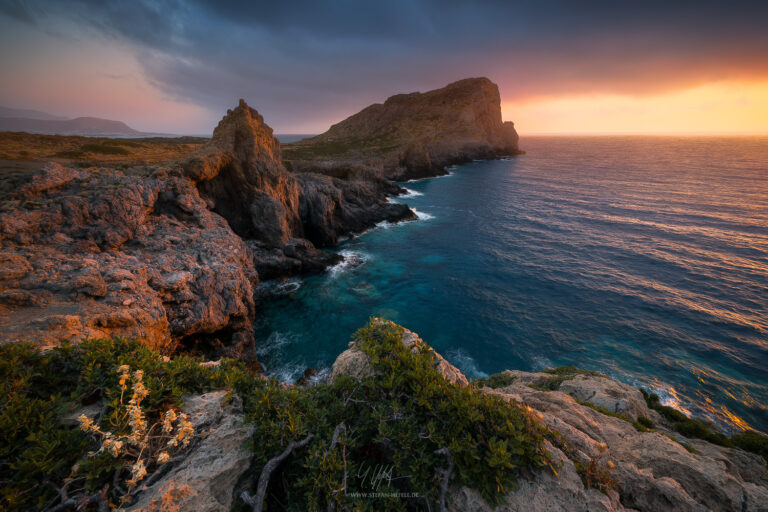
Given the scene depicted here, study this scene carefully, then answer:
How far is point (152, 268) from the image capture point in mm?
17312

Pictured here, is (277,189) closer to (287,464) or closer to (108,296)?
(108,296)

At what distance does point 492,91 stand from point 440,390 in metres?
174

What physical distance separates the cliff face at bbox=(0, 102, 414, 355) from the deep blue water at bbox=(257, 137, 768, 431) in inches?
248

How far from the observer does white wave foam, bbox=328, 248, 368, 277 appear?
119 feet

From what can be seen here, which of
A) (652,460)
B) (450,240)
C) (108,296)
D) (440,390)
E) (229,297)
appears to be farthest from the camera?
(450,240)

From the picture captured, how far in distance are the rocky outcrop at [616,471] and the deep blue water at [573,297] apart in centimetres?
1187

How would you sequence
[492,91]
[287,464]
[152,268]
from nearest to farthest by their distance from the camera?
[287,464] < [152,268] < [492,91]

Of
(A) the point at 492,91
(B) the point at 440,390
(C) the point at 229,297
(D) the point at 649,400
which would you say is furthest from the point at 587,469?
(A) the point at 492,91

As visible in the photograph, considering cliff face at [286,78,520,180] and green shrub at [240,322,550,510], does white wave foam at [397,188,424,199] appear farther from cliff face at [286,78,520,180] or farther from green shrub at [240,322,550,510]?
green shrub at [240,322,550,510]

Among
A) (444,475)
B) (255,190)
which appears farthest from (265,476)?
(255,190)

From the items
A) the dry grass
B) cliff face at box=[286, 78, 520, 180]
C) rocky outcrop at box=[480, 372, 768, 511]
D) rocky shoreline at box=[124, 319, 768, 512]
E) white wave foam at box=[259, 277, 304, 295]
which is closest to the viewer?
rocky shoreline at box=[124, 319, 768, 512]

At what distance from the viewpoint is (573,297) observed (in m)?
30.0

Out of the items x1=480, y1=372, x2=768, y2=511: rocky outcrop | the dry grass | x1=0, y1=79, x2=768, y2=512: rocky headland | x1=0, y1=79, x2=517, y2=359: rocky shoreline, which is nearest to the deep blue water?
x1=0, y1=79, x2=517, y2=359: rocky shoreline

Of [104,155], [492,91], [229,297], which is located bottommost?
[229,297]
